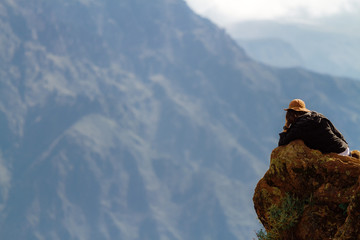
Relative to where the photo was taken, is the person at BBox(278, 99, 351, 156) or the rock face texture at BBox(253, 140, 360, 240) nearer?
the rock face texture at BBox(253, 140, 360, 240)

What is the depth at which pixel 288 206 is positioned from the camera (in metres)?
12.2

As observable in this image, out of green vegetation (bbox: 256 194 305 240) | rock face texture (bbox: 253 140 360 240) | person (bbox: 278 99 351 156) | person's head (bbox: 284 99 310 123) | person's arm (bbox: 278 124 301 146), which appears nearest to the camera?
rock face texture (bbox: 253 140 360 240)

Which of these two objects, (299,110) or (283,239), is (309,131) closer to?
(299,110)

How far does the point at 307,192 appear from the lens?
39.8ft

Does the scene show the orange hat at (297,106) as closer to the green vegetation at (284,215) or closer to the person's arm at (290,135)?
the person's arm at (290,135)

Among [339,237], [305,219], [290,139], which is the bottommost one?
[339,237]

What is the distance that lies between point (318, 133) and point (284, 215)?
2.00m

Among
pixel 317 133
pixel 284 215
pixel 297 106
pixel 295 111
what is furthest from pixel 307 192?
pixel 297 106

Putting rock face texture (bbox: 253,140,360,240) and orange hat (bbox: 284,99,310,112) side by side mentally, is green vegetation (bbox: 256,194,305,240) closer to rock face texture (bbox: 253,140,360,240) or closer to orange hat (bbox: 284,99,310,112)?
rock face texture (bbox: 253,140,360,240)

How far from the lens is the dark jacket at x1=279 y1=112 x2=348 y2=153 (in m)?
12.2

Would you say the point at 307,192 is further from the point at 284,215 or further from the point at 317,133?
the point at 317,133

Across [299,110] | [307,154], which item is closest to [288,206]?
[307,154]

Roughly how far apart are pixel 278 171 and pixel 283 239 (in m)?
1.55

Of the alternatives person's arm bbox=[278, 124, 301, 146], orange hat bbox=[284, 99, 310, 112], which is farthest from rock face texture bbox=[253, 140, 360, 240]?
orange hat bbox=[284, 99, 310, 112]
